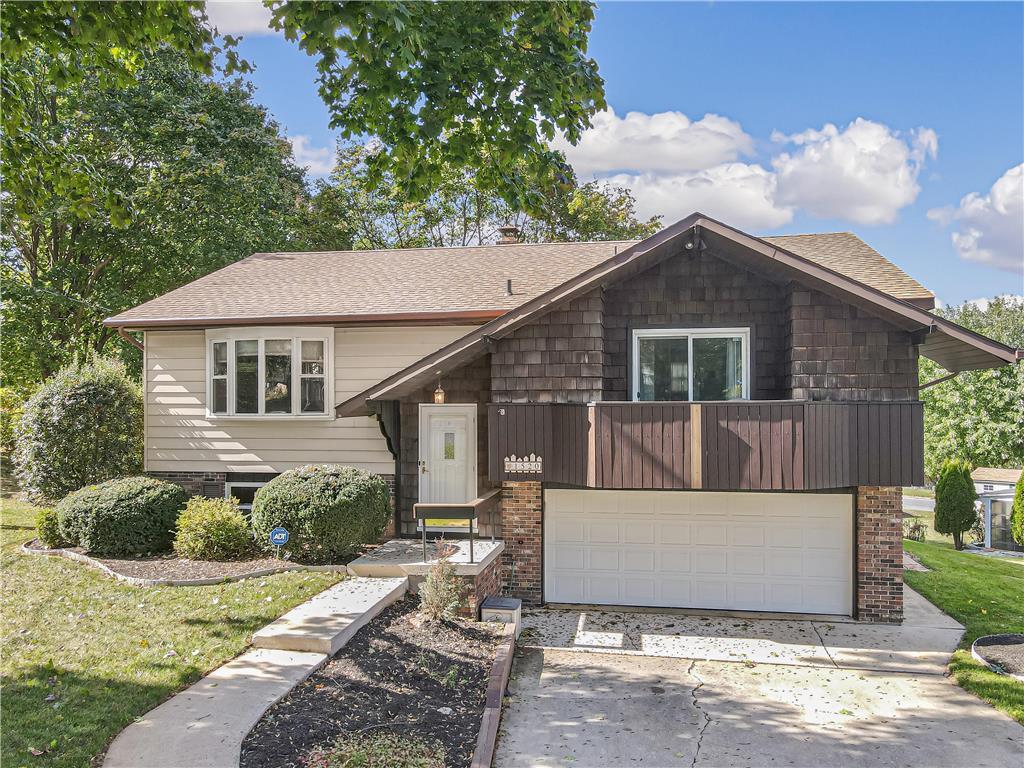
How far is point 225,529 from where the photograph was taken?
10672 millimetres

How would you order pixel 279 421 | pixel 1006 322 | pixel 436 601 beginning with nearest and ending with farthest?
pixel 436 601 < pixel 279 421 < pixel 1006 322

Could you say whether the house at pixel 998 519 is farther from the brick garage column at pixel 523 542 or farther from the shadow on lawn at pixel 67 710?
the shadow on lawn at pixel 67 710

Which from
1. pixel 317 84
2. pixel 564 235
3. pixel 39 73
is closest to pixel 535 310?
pixel 317 84

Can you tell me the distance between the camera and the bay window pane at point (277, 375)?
41.9 ft

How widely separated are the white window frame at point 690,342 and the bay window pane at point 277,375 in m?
6.41

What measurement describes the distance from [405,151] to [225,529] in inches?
264

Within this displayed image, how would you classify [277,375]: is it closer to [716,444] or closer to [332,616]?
[332,616]

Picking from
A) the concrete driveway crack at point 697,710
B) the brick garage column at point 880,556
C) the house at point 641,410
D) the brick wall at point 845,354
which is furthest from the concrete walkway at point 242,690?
the brick garage column at point 880,556

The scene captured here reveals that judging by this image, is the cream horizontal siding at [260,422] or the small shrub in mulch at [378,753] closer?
the small shrub in mulch at [378,753]

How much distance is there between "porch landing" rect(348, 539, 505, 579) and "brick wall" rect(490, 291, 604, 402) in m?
2.26

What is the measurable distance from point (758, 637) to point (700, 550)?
1554mm

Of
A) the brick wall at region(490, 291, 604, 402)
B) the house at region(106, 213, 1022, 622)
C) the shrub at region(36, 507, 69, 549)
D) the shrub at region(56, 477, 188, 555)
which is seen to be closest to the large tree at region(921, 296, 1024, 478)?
the house at region(106, 213, 1022, 622)

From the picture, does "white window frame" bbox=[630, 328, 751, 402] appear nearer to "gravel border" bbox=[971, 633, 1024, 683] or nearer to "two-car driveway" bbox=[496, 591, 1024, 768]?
"two-car driveway" bbox=[496, 591, 1024, 768]

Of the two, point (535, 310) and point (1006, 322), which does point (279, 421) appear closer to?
point (535, 310)
